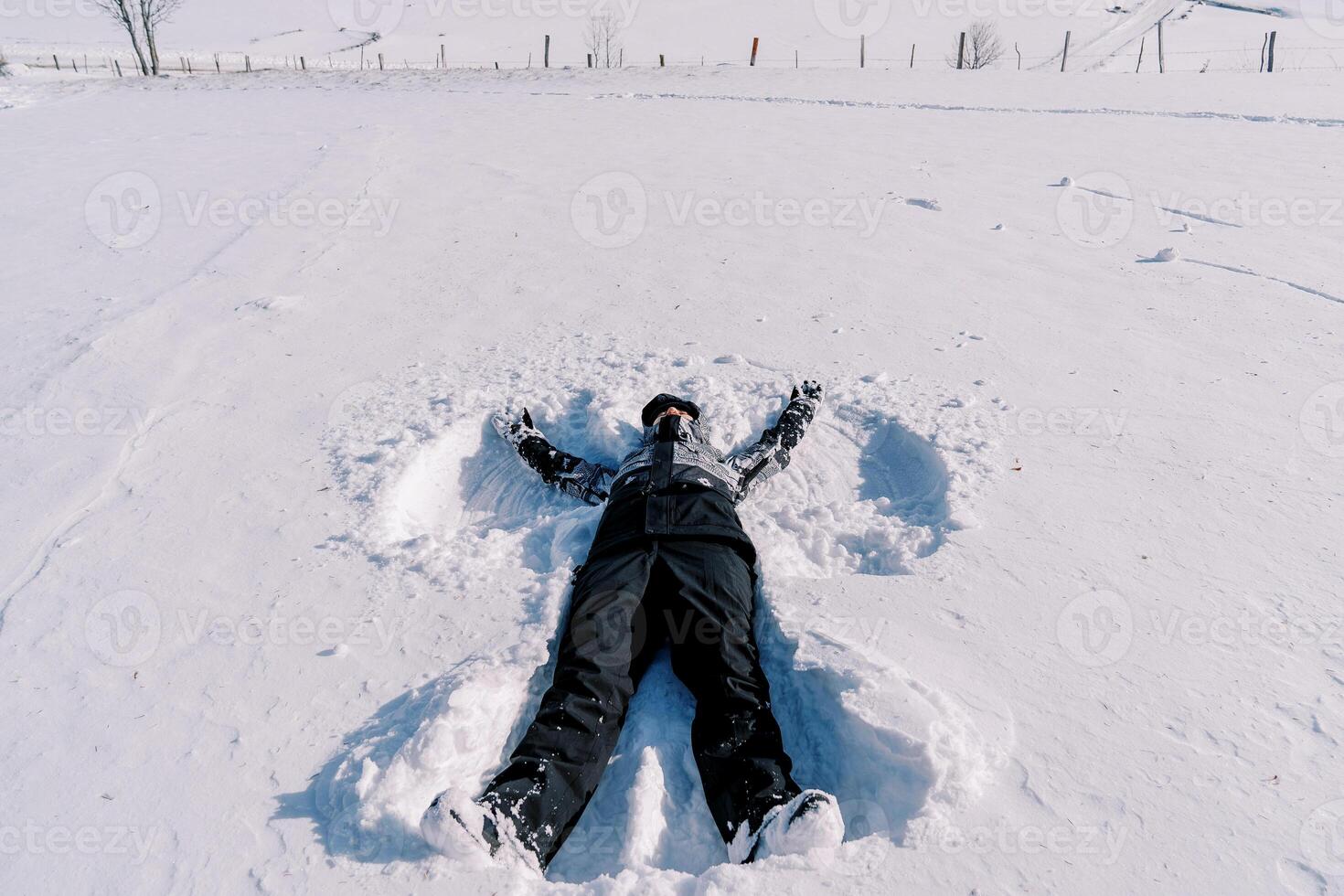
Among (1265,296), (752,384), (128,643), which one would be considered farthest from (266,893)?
(1265,296)

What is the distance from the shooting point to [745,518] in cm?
330

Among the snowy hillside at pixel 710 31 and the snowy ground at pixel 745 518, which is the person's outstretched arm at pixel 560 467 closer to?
the snowy ground at pixel 745 518

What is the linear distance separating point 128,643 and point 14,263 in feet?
16.6

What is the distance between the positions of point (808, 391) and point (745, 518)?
38.6 inches

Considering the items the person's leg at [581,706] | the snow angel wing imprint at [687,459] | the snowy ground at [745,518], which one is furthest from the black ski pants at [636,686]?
the snow angel wing imprint at [687,459]

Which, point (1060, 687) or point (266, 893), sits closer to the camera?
point (266, 893)

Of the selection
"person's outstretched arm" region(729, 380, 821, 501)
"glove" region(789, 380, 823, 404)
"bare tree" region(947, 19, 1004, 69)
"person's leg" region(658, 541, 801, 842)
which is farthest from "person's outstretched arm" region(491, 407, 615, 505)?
"bare tree" region(947, 19, 1004, 69)

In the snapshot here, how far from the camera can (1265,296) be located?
16.1 ft

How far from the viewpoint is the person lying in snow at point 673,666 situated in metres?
2.03

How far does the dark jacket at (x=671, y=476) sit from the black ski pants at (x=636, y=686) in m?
0.08

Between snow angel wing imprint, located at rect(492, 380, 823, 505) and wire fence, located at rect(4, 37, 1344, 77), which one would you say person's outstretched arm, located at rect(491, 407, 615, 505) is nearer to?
snow angel wing imprint, located at rect(492, 380, 823, 505)

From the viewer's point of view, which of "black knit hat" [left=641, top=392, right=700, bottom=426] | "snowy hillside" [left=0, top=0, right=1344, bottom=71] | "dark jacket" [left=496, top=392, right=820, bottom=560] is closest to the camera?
"dark jacket" [left=496, top=392, right=820, bottom=560]

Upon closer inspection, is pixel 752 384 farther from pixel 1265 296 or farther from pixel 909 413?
pixel 1265 296

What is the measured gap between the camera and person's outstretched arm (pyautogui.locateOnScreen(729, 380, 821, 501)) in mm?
3437
